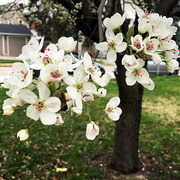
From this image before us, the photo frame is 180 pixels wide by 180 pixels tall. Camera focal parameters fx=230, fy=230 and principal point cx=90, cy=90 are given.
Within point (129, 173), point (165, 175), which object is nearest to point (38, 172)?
point (129, 173)

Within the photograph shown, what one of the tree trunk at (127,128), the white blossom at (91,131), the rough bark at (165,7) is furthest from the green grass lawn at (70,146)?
the white blossom at (91,131)

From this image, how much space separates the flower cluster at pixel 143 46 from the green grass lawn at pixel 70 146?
2.53 metres

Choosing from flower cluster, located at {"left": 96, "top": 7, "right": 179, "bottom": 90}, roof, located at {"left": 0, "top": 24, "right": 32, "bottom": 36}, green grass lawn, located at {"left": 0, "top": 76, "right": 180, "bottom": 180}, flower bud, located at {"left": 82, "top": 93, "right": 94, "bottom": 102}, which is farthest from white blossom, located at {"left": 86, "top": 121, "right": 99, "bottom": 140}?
roof, located at {"left": 0, "top": 24, "right": 32, "bottom": 36}

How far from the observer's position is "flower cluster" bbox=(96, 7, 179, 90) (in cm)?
86

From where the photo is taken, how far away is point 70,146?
3924 mm

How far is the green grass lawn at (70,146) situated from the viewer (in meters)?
3.28

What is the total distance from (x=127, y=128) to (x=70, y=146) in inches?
47.2

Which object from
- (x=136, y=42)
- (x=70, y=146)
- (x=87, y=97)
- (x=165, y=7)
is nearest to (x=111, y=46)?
(x=136, y=42)

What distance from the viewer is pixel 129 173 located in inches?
132

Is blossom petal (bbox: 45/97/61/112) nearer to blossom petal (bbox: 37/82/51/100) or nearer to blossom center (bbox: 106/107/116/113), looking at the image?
blossom petal (bbox: 37/82/51/100)

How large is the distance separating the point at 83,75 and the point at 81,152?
308 centimetres

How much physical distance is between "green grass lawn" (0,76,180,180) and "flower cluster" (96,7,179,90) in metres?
2.53

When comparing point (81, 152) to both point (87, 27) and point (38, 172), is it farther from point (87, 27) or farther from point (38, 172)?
point (87, 27)

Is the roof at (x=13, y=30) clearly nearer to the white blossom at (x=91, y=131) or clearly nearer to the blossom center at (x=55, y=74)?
the white blossom at (x=91, y=131)
